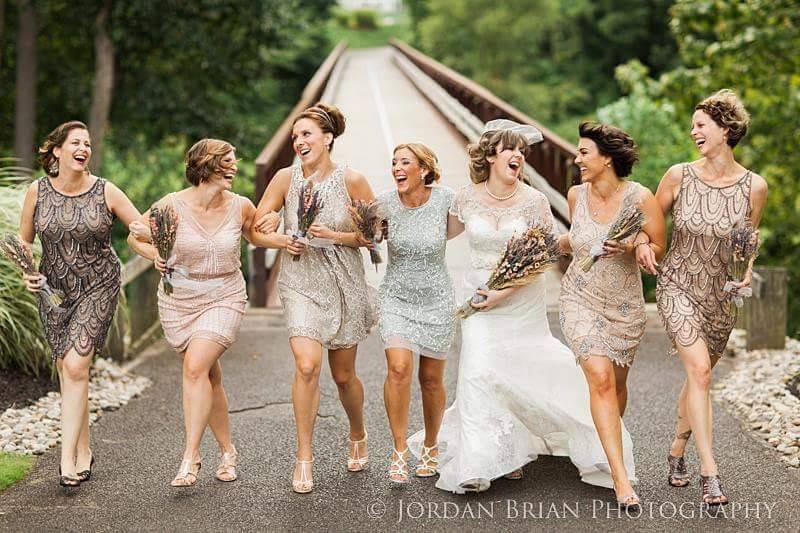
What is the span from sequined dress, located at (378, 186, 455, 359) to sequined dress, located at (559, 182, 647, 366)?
2.35 ft

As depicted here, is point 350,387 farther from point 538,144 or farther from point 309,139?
point 538,144

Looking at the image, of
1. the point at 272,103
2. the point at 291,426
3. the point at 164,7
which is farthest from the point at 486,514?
the point at 272,103

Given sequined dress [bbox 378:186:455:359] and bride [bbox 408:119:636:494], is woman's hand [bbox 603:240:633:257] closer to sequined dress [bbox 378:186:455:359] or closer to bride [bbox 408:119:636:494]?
bride [bbox 408:119:636:494]

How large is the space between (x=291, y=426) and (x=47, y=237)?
91.2 inches

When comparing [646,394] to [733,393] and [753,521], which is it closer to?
[733,393]

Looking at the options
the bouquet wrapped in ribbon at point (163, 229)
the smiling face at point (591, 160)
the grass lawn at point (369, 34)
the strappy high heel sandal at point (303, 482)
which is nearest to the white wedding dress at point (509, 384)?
the smiling face at point (591, 160)

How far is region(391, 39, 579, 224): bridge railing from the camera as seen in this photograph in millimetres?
14008

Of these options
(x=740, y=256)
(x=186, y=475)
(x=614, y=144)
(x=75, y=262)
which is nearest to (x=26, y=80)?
(x=75, y=262)

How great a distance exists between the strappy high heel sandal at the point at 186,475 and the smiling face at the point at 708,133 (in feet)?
11.0

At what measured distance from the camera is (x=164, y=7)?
22.9 m

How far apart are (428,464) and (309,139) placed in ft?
6.75

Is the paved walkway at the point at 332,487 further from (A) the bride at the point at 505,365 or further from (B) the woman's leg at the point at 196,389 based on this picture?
(B) the woman's leg at the point at 196,389

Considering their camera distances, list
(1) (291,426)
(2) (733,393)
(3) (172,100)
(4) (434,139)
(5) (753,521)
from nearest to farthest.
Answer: (5) (753,521), (1) (291,426), (2) (733,393), (4) (434,139), (3) (172,100)

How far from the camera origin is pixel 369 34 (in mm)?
94812
